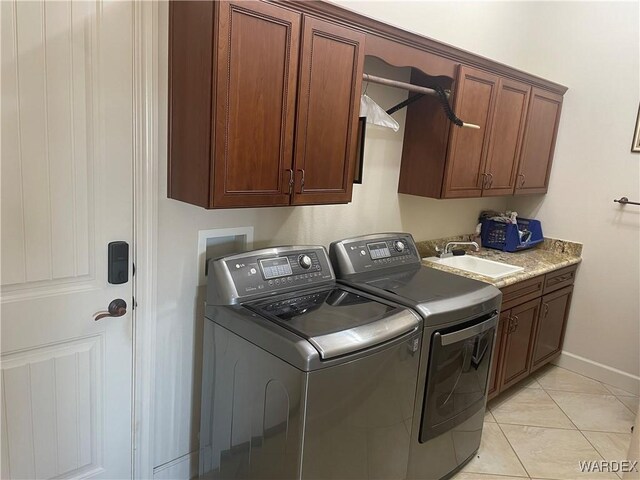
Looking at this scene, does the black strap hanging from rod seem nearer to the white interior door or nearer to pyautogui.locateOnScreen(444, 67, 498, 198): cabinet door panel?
pyautogui.locateOnScreen(444, 67, 498, 198): cabinet door panel

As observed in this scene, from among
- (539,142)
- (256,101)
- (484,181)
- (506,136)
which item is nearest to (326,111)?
(256,101)

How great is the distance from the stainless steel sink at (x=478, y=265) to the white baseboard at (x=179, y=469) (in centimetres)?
174

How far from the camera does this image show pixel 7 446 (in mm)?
1634

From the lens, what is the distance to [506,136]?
3.05m

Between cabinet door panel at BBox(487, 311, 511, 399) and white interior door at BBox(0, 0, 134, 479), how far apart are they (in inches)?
79.1

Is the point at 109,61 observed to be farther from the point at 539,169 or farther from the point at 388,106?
the point at 539,169

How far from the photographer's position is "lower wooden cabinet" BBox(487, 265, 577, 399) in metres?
2.84

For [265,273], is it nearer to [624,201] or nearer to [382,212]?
[382,212]

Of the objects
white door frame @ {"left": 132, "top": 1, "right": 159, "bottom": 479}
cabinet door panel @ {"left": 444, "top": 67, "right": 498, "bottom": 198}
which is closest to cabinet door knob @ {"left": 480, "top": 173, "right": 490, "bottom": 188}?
cabinet door panel @ {"left": 444, "top": 67, "right": 498, "bottom": 198}

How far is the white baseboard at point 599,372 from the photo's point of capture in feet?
11.1

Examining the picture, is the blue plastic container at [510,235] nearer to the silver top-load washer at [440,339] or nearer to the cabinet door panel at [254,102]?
the silver top-load washer at [440,339]

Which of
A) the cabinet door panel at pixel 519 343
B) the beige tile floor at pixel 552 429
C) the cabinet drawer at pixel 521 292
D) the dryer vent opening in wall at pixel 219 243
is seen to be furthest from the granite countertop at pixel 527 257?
the dryer vent opening in wall at pixel 219 243

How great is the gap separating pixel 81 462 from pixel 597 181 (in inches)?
139

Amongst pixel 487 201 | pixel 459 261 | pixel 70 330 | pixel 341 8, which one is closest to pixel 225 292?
pixel 70 330
